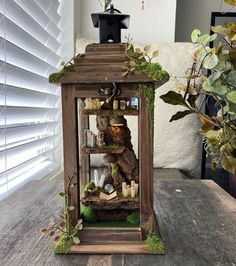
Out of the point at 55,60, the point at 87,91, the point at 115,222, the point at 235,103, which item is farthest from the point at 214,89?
the point at 55,60

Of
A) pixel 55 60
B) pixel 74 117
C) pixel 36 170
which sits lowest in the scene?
pixel 36 170

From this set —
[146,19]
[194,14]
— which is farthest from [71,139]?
[194,14]

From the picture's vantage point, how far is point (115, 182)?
689 millimetres

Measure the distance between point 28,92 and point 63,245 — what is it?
35.0 inches

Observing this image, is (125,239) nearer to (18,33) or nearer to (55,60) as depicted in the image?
(18,33)

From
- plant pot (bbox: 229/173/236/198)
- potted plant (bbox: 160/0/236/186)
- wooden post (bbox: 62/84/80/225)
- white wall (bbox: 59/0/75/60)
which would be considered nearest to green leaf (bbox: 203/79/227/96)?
potted plant (bbox: 160/0/236/186)

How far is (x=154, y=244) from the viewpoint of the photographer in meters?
0.62

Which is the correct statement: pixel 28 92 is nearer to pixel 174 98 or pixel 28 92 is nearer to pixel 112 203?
pixel 112 203

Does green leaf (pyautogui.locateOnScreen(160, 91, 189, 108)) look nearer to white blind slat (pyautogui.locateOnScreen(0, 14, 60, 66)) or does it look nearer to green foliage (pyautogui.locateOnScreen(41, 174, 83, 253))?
green foliage (pyautogui.locateOnScreen(41, 174, 83, 253))

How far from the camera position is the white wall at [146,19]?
6.34ft

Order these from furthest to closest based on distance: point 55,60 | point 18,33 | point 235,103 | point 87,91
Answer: point 55,60, point 18,33, point 87,91, point 235,103

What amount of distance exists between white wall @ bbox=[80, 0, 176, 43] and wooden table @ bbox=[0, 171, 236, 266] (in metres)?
1.17

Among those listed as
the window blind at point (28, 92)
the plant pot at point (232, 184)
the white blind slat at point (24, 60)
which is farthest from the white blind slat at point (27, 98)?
the plant pot at point (232, 184)

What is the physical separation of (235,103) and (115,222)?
40 cm
